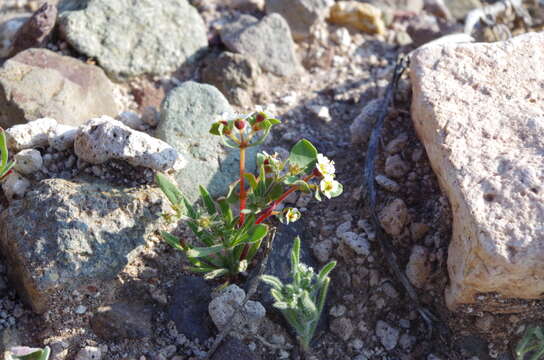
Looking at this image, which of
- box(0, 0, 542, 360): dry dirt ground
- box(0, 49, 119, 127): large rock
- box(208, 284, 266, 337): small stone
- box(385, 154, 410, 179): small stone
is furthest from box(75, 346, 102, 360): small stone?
box(385, 154, 410, 179): small stone

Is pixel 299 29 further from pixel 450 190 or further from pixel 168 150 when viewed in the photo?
pixel 450 190

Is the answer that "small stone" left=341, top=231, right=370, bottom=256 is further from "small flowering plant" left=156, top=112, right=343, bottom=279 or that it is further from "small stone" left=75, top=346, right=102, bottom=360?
"small stone" left=75, top=346, right=102, bottom=360

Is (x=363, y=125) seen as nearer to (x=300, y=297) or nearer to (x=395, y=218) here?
(x=395, y=218)

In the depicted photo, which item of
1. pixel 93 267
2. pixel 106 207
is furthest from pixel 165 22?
pixel 93 267

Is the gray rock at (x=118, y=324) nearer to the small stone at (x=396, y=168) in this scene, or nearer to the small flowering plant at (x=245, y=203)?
the small flowering plant at (x=245, y=203)

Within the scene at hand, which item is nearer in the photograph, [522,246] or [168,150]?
[522,246]

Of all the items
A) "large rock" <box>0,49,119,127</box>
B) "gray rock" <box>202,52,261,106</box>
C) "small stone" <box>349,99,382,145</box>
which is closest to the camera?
"large rock" <box>0,49,119,127</box>
